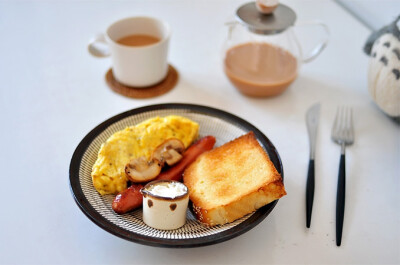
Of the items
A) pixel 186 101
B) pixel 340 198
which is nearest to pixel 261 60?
pixel 186 101

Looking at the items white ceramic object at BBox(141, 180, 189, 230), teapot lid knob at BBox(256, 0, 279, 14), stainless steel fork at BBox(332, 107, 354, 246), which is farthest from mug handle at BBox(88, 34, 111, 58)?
stainless steel fork at BBox(332, 107, 354, 246)

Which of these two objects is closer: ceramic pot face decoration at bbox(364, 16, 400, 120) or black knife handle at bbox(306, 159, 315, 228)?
black knife handle at bbox(306, 159, 315, 228)

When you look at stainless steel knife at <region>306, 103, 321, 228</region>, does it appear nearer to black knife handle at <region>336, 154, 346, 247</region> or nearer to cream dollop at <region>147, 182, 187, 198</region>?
black knife handle at <region>336, 154, 346, 247</region>

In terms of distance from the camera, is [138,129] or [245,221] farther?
[138,129]

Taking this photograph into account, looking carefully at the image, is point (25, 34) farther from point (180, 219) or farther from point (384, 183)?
point (384, 183)

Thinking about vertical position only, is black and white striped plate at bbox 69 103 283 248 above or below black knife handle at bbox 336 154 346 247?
above

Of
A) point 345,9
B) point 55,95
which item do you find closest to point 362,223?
point 55,95

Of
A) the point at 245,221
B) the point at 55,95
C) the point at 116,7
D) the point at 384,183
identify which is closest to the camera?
the point at 245,221
